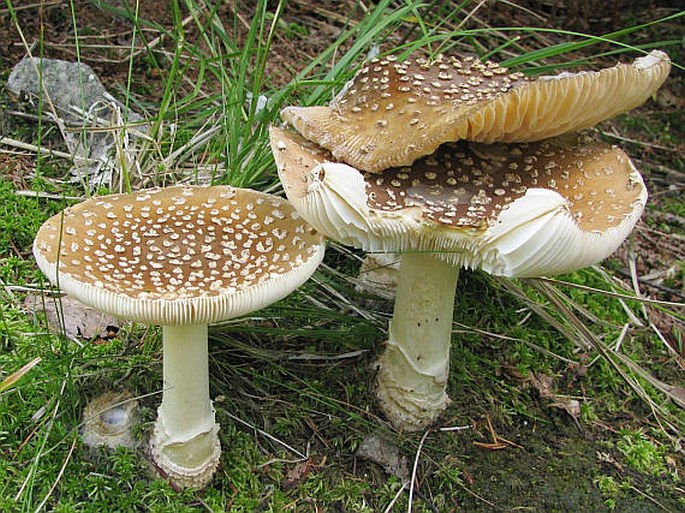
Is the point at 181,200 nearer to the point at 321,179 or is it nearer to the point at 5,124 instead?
the point at 321,179

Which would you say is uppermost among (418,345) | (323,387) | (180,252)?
(180,252)

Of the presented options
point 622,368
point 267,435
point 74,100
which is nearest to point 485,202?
point 267,435

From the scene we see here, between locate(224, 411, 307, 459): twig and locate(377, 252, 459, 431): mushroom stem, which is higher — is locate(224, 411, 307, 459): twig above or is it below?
below

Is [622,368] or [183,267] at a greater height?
[183,267]

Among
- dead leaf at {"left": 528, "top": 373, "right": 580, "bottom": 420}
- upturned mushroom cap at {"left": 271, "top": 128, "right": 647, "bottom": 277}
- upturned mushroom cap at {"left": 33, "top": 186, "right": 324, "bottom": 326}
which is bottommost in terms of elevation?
dead leaf at {"left": 528, "top": 373, "right": 580, "bottom": 420}

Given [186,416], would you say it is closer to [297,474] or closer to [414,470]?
[297,474]

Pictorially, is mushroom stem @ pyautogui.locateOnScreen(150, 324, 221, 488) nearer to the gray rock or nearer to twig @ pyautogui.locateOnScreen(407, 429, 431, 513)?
twig @ pyautogui.locateOnScreen(407, 429, 431, 513)

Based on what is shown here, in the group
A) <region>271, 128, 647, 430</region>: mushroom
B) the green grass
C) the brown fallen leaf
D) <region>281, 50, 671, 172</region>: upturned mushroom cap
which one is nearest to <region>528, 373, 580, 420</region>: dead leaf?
the green grass
